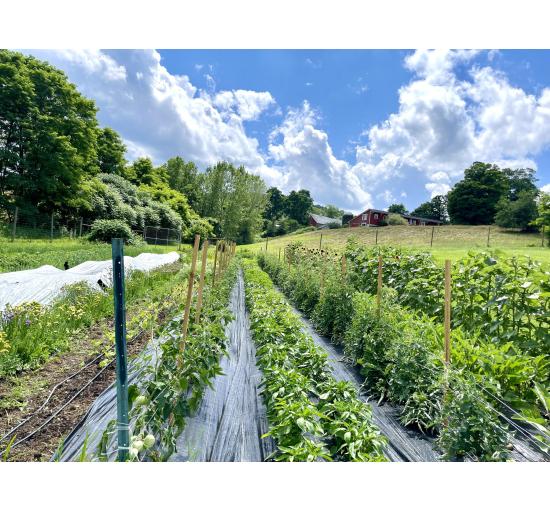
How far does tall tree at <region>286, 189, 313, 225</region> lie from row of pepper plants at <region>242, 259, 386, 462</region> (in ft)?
227

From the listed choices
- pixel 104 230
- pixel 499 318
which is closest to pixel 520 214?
pixel 499 318

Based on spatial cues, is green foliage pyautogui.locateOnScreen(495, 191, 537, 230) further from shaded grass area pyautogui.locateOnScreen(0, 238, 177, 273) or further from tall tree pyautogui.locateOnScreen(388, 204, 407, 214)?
tall tree pyautogui.locateOnScreen(388, 204, 407, 214)

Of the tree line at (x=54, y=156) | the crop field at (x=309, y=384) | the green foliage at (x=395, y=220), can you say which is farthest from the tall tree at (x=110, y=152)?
the green foliage at (x=395, y=220)

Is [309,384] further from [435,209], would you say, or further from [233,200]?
[435,209]

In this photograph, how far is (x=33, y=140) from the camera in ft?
59.5

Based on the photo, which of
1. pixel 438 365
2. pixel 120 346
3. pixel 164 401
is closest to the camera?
pixel 120 346

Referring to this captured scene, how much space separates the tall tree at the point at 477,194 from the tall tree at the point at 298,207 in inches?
1232

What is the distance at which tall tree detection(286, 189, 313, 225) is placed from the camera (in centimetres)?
7275

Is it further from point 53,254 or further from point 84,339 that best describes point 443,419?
point 53,254

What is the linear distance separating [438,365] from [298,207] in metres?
70.7

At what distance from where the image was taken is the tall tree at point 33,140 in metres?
17.6

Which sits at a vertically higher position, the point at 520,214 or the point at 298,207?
the point at 298,207
